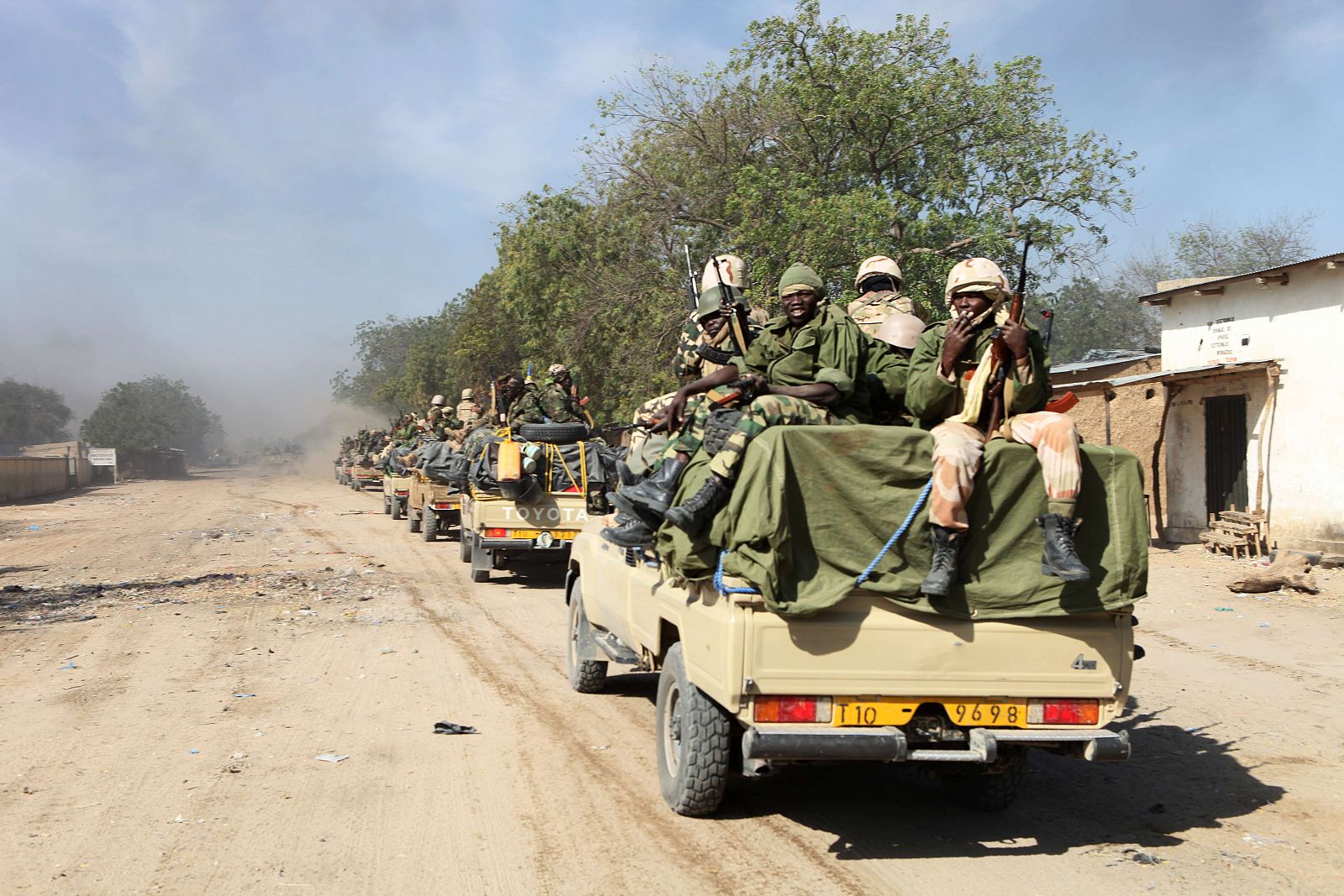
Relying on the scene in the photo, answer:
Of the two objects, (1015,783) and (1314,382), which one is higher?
(1314,382)

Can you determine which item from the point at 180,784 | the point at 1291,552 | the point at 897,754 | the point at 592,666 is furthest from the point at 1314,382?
the point at 180,784

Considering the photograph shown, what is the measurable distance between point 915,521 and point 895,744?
952 millimetres

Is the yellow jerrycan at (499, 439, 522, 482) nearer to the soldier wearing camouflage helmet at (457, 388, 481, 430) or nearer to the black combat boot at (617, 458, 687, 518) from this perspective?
the soldier wearing camouflage helmet at (457, 388, 481, 430)

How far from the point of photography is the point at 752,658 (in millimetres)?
4500

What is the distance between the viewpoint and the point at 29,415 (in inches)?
3991

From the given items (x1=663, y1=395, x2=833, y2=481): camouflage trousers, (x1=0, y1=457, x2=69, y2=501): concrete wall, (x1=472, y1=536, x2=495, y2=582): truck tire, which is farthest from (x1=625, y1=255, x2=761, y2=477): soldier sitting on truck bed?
(x1=0, y1=457, x2=69, y2=501): concrete wall

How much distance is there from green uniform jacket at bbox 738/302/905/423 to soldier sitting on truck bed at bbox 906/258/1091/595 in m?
0.31

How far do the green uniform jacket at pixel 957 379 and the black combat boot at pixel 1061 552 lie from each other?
2.05 ft

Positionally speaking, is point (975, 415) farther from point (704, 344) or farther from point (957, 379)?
point (704, 344)

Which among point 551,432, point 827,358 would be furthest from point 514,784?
point 551,432

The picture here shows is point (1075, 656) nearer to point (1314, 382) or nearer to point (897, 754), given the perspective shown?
point (897, 754)

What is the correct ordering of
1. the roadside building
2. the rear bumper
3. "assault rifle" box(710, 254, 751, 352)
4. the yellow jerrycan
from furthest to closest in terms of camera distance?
the roadside building
the yellow jerrycan
"assault rifle" box(710, 254, 751, 352)
the rear bumper

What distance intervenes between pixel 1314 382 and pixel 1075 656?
12239 millimetres

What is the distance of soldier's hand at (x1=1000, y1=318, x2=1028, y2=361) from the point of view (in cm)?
489
